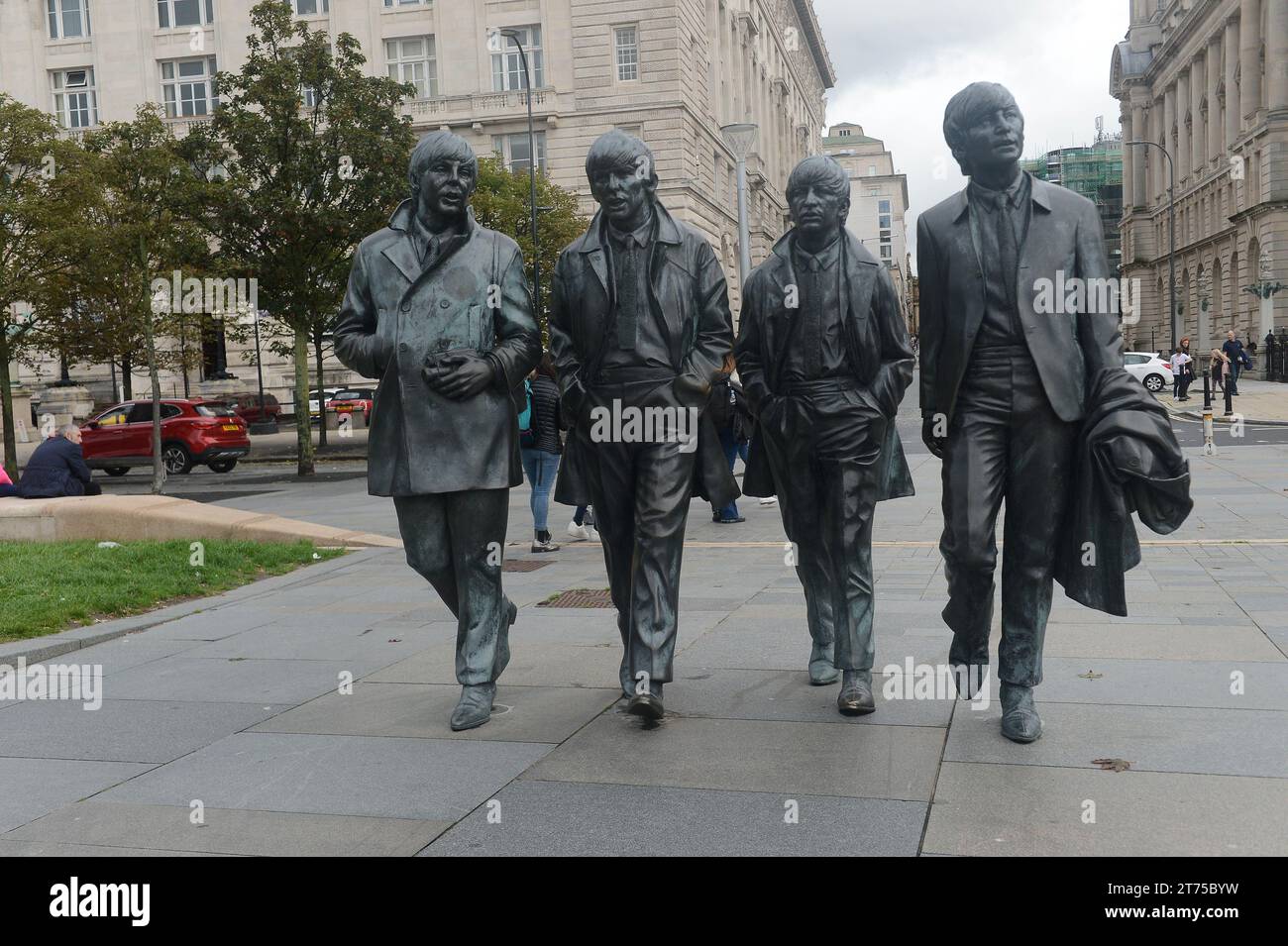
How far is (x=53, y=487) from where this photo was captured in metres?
12.5

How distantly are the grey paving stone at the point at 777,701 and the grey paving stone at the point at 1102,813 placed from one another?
666mm

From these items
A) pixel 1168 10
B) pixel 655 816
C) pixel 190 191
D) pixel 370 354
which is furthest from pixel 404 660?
pixel 1168 10

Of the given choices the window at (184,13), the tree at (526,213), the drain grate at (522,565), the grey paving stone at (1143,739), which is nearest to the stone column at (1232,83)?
the tree at (526,213)

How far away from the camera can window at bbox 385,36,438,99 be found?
5075cm

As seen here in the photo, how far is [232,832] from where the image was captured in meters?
3.87

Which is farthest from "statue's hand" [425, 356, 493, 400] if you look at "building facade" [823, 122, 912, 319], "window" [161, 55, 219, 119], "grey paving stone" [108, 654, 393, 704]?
"building facade" [823, 122, 912, 319]

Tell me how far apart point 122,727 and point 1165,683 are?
4342 millimetres

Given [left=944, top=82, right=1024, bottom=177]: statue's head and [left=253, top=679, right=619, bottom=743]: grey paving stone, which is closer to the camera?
[left=944, top=82, right=1024, bottom=177]: statue's head

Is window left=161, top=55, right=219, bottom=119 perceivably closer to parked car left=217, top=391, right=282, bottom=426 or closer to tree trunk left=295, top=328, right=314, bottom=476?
parked car left=217, top=391, right=282, bottom=426

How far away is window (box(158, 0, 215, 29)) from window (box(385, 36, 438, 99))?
310 inches

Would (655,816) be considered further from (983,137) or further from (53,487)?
(53,487)

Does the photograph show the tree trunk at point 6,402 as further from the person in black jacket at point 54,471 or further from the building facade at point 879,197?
the building facade at point 879,197

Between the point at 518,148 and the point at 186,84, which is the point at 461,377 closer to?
the point at 518,148

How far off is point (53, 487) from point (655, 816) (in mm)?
10414
